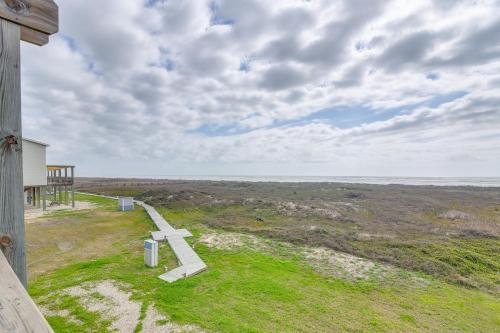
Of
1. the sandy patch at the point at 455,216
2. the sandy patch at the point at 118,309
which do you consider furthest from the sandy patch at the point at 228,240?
the sandy patch at the point at 455,216

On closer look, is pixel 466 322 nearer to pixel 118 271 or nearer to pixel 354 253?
pixel 354 253

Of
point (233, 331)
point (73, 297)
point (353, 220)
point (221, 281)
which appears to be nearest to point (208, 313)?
point (233, 331)

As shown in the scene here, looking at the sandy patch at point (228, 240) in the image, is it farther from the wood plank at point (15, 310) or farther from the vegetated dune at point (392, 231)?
the wood plank at point (15, 310)

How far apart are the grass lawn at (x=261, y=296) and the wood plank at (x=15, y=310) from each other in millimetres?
5509

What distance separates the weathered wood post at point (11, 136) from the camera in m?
1.47

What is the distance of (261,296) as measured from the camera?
750 cm

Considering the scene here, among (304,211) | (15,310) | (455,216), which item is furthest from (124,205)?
(455,216)

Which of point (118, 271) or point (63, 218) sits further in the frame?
point (63, 218)

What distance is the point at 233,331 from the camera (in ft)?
18.7

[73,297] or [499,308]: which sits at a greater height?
[73,297]

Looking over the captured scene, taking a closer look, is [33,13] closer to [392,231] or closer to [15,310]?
[15,310]

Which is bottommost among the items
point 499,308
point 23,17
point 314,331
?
point 499,308

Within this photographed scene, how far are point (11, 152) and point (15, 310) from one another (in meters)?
0.91

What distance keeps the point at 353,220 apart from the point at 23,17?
22118 millimetres
